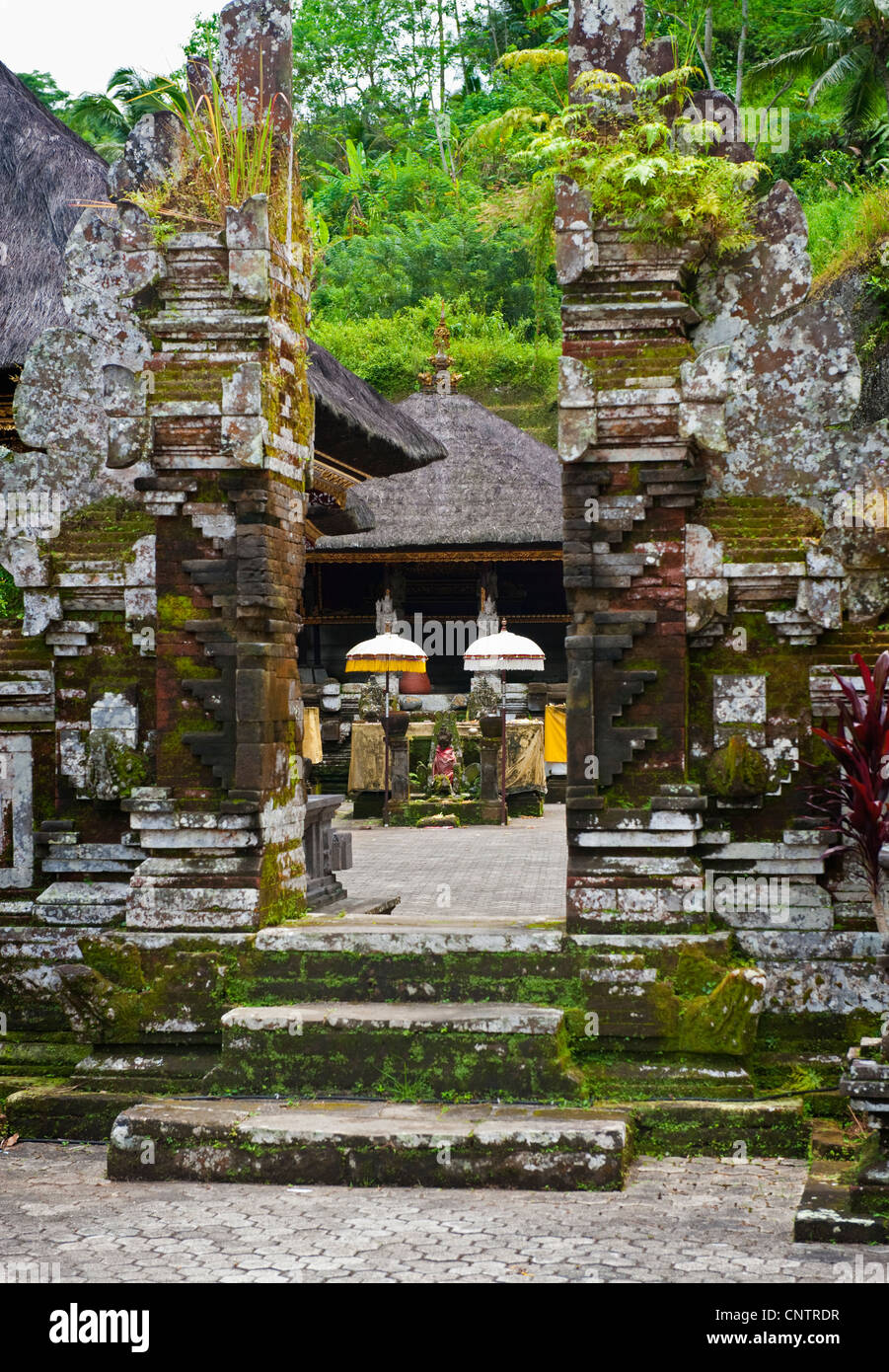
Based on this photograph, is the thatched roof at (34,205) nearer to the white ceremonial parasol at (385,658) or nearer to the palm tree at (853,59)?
the white ceremonial parasol at (385,658)

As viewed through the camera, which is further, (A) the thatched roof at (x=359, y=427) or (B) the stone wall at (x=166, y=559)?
(A) the thatched roof at (x=359, y=427)

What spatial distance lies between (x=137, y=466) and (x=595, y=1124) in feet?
13.0

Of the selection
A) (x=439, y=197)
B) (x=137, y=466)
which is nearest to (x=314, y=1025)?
(x=137, y=466)

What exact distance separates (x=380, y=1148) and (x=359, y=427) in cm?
686

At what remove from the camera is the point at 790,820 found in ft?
21.6

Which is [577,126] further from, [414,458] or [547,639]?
[547,639]

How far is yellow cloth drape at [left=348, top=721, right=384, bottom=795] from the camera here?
1898 cm

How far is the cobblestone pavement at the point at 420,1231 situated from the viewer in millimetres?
4605

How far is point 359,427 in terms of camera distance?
11289mm

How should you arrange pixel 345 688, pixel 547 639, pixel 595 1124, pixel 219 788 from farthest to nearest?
pixel 547 639, pixel 345 688, pixel 219 788, pixel 595 1124

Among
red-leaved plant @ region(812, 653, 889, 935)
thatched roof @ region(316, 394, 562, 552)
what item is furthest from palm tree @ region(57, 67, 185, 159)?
red-leaved plant @ region(812, 653, 889, 935)

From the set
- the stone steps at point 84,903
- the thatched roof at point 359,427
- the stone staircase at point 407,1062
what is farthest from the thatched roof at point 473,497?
the stone staircase at point 407,1062

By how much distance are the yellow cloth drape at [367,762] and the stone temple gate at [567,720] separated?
38.3 feet

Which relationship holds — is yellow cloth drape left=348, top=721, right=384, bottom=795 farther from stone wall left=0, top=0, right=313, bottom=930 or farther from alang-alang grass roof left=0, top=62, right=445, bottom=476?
stone wall left=0, top=0, right=313, bottom=930
